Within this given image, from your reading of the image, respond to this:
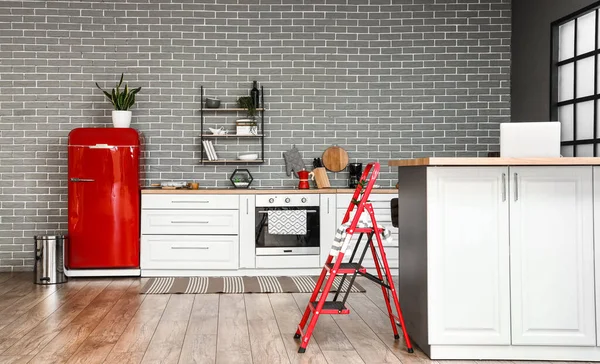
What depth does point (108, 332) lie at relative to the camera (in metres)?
4.26

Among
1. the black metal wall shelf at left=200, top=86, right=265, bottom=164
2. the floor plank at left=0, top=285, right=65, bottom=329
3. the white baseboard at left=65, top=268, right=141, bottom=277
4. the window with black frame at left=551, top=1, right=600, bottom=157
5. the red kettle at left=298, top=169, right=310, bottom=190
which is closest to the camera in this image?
the floor plank at left=0, top=285, right=65, bottom=329

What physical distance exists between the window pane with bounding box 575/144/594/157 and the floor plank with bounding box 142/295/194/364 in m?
3.41

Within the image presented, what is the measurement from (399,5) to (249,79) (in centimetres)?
174

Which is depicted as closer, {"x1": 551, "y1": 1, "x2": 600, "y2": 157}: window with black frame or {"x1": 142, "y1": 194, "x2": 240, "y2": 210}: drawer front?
{"x1": 551, "y1": 1, "x2": 600, "y2": 157}: window with black frame

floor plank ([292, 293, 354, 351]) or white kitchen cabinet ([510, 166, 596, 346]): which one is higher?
white kitchen cabinet ([510, 166, 596, 346])

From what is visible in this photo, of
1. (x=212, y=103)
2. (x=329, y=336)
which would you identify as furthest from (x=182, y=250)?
(x=329, y=336)

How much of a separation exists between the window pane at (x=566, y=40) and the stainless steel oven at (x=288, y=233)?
8.36ft

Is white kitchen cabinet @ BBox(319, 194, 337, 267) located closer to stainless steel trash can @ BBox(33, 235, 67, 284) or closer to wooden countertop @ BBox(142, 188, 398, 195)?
wooden countertop @ BBox(142, 188, 398, 195)

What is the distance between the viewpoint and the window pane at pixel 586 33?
5.75 metres

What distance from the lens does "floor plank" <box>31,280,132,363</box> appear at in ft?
12.1

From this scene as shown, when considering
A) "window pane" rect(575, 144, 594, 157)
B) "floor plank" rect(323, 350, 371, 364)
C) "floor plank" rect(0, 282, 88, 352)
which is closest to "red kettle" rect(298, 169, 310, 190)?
"floor plank" rect(0, 282, 88, 352)

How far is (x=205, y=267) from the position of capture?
6668mm

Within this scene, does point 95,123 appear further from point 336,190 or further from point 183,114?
point 336,190

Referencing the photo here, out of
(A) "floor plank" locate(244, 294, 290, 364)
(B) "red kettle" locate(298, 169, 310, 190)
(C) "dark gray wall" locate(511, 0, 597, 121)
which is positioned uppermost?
(C) "dark gray wall" locate(511, 0, 597, 121)
